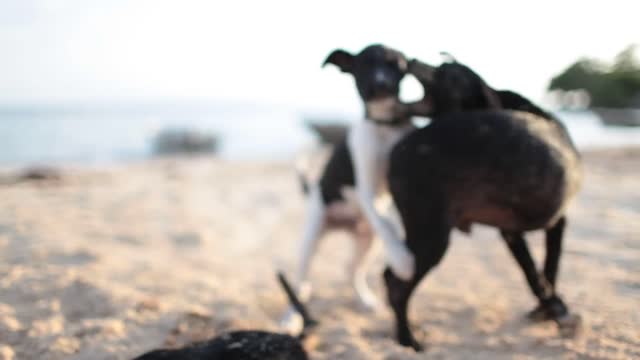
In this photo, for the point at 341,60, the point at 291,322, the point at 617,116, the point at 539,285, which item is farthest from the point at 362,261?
the point at 617,116

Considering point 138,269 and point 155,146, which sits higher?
point 138,269

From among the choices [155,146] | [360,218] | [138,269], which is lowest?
[155,146]

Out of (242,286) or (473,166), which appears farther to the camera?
(242,286)

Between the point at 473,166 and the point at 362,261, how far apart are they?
6.11 ft

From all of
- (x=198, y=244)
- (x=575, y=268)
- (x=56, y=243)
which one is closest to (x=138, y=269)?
(x=56, y=243)

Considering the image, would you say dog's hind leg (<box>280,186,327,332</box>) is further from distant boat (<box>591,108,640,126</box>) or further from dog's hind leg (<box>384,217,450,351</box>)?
distant boat (<box>591,108,640,126</box>)

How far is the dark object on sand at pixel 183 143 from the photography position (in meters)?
21.2

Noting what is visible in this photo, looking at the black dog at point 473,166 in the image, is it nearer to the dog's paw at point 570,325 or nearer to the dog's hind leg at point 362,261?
the dog's paw at point 570,325

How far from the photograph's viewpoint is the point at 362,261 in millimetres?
4105

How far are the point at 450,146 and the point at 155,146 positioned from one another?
20773mm

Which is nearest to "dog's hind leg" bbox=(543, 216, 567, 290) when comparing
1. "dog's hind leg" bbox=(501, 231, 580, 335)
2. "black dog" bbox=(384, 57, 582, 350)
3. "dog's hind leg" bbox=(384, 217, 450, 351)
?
"dog's hind leg" bbox=(501, 231, 580, 335)

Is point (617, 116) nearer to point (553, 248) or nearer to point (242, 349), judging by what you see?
point (553, 248)

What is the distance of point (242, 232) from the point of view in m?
6.80

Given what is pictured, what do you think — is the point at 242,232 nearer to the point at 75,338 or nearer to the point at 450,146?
the point at 75,338
